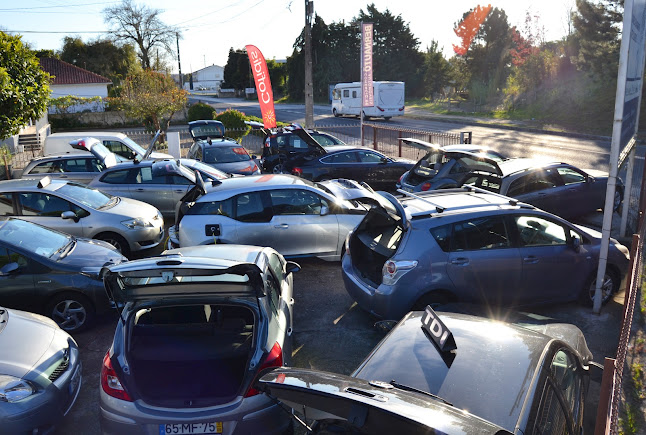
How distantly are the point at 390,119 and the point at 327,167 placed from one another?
90.8 feet

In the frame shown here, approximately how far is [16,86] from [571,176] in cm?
1294

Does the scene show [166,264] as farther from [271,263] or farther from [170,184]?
[170,184]

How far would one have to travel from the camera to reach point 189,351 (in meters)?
4.74

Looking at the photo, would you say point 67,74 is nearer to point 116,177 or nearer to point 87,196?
point 116,177

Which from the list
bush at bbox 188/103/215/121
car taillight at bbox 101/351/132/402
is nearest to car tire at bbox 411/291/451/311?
car taillight at bbox 101/351/132/402

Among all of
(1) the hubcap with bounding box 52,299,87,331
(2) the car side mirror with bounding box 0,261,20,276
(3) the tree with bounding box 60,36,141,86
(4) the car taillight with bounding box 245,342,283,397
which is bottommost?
(1) the hubcap with bounding box 52,299,87,331

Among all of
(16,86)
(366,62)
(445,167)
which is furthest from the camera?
(366,62)

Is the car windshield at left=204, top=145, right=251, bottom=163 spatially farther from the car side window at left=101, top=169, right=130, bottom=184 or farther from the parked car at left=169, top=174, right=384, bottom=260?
the parked car at left=169, top=174, right=384, bottom=260

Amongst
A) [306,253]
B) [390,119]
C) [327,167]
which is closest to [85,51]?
[390,119]

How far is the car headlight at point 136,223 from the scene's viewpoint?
9.38 metres

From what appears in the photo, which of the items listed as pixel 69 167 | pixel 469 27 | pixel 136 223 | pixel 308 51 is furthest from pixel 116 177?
pixel 469 27

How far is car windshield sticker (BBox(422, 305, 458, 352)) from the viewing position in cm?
375

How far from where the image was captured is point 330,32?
6284 cm

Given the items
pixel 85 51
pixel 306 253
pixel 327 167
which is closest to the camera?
pixel 306 253
